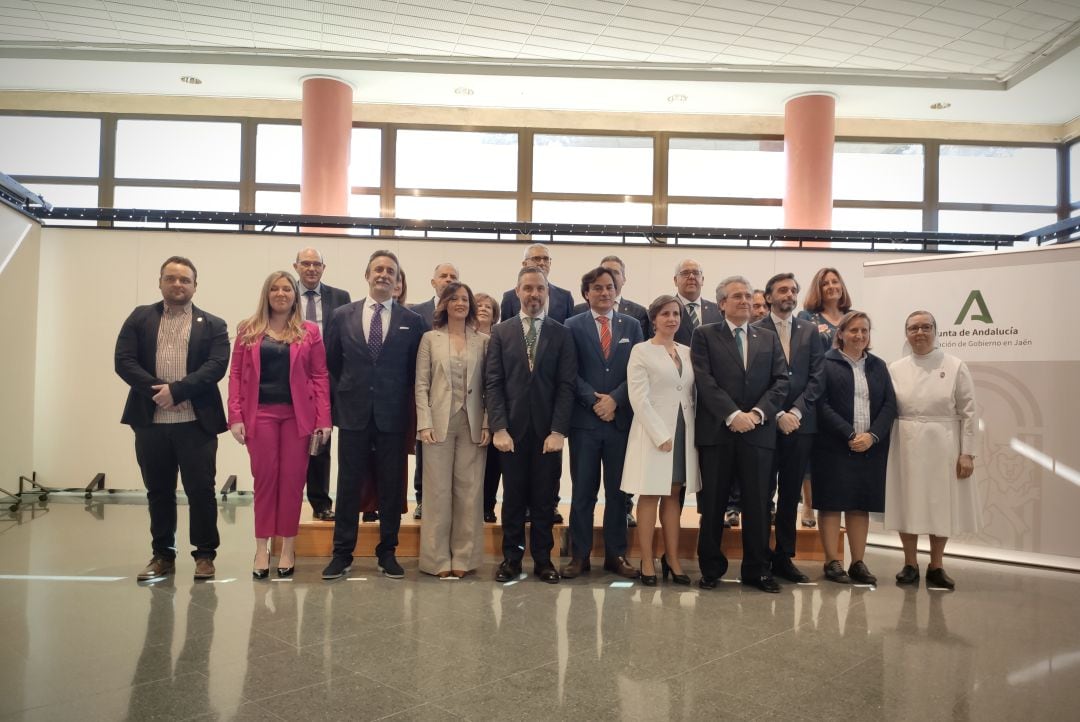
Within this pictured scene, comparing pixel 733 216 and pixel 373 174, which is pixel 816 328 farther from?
pixel 373 174

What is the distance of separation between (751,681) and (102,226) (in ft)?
23.3

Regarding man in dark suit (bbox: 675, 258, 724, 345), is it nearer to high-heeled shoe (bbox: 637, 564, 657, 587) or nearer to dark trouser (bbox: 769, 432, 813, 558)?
dark trouser (bbox: 769, 432, 813, 558)

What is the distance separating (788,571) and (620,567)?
37.9 inches

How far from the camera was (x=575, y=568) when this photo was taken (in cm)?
408

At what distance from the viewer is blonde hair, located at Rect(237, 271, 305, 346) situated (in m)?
3.94

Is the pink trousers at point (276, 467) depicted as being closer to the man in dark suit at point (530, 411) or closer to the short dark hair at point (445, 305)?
the short dark hair at point (445, 305)

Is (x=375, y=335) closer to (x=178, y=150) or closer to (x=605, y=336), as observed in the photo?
(x=605, y=336)

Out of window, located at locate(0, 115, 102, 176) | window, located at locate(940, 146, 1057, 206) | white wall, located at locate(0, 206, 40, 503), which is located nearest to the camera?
white wall, located at locate(0, 206, 40, 503)

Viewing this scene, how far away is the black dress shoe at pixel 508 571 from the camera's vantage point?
3.96m

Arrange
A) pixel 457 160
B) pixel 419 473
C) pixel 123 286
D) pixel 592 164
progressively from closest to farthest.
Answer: pixel 419 473
pixel 123 286
pixel 457 160
pixel 592 164

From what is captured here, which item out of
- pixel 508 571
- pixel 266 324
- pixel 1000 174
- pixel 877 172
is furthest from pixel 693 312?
pixel 1000 174

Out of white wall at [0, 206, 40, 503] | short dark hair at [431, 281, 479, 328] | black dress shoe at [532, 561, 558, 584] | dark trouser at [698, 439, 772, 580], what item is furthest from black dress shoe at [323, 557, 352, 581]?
white wall at [0, 206, 40, 503]

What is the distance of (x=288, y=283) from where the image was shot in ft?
13.2

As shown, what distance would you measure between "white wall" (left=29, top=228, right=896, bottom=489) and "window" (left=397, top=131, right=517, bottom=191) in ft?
10.3
